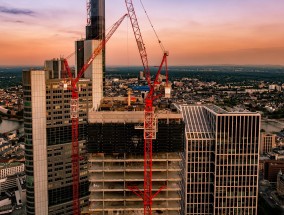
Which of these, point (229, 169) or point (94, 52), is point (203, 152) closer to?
point (229, 169)

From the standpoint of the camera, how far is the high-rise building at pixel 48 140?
4875 cm

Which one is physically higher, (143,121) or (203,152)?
(143,121)

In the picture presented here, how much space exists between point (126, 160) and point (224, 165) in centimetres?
1765

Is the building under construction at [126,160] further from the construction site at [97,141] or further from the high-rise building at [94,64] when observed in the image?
the high-rise building at [94,64]

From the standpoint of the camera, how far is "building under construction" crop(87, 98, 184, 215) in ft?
103

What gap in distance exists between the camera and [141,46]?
4084 cm

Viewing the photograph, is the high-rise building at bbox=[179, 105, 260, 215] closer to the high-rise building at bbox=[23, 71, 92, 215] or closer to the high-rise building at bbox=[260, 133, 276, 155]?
the high-rise building at bbox=[23, 71, 92, 215]

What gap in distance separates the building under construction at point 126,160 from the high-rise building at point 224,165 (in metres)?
13.2

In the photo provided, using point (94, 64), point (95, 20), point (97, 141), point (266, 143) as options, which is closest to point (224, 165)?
point (97, 141)

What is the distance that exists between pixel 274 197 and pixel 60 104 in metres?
44.8

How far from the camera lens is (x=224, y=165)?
45.3 meters

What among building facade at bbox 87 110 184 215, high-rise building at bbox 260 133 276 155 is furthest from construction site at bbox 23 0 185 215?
high-rise building at bbox 260 133 276 155

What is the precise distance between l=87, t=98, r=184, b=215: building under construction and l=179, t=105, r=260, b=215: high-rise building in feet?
43.3

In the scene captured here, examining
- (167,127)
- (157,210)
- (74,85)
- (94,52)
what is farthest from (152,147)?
(94,52)
